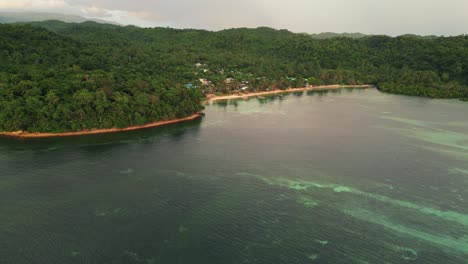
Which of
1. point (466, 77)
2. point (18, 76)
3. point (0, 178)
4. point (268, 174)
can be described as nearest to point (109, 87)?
point (18, 76)

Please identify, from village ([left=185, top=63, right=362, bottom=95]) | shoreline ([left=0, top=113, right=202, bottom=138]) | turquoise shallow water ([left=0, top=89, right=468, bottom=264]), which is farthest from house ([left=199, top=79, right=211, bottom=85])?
turquoise shallow water ([left=0, top=89, right=468, bottom=264])

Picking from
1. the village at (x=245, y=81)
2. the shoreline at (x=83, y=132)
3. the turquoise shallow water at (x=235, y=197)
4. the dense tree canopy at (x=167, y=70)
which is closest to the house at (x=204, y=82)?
the village at (x=245, y=81)

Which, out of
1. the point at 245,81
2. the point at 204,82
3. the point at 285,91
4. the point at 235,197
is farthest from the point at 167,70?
the point at 235,197

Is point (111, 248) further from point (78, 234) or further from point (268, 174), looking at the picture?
point (268, 174)

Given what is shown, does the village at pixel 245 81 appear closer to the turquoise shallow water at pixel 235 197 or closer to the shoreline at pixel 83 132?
the shoreline at pixel 83 132

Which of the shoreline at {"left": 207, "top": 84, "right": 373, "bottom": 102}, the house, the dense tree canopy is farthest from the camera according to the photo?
the house

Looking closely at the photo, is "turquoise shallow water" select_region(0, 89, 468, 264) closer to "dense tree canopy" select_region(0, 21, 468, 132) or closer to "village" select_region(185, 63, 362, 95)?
"dense tree canopy" select_region(0, 21, 468, 132)
